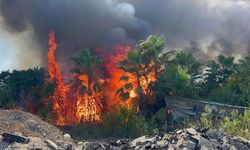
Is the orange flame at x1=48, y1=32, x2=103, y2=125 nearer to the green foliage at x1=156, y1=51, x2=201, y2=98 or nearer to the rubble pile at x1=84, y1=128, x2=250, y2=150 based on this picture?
the green foliage at x1=156, y1=51, x2=201, y2=98

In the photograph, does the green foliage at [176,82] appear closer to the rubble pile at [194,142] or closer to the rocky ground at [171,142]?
the rocky ground at [171,142]

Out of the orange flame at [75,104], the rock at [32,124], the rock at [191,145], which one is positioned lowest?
the rock at [191,145]

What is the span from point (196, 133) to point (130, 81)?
78.0 feet

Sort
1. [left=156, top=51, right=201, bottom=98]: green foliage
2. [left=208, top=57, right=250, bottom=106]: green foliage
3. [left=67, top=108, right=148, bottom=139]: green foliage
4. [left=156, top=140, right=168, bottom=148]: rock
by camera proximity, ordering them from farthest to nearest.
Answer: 1. [left=156, top=51, right=201, bottom=98]: green foliage
2. [left=208, top=57, right=250, bottom=106]: green foliage
3. [left=67, top=108, right=148, bottom=139]: green foliage
4. [left=156, top=140, right=168, bottom=148]: rock

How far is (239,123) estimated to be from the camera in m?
28.5

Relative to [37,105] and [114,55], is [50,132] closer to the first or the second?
[37,105]

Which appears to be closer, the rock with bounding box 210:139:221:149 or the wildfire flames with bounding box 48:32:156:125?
the rock with bounding box 210:139:221:149

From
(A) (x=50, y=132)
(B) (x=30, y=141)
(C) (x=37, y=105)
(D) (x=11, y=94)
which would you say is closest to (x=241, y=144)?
(B) (x=30, y=141)

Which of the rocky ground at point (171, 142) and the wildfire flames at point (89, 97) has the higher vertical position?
the wildfire flames at point (89, 97)

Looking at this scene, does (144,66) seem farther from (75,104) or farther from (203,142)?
(203,142)

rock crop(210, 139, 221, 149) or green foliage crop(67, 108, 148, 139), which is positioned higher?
green foliage crop(67, 108, 148, 139)

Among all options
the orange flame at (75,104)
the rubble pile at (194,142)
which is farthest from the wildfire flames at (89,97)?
the rubble pile at (194,142)

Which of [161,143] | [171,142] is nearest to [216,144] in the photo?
[171,142]

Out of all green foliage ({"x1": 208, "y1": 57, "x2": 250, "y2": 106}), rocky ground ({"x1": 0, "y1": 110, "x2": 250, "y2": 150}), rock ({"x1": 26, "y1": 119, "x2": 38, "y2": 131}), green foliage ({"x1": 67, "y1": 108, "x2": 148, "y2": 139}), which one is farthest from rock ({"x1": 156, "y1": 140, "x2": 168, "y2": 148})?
green foliage ({"x1": 208, "y1": 57, "x2": 250, "y2": 106})
